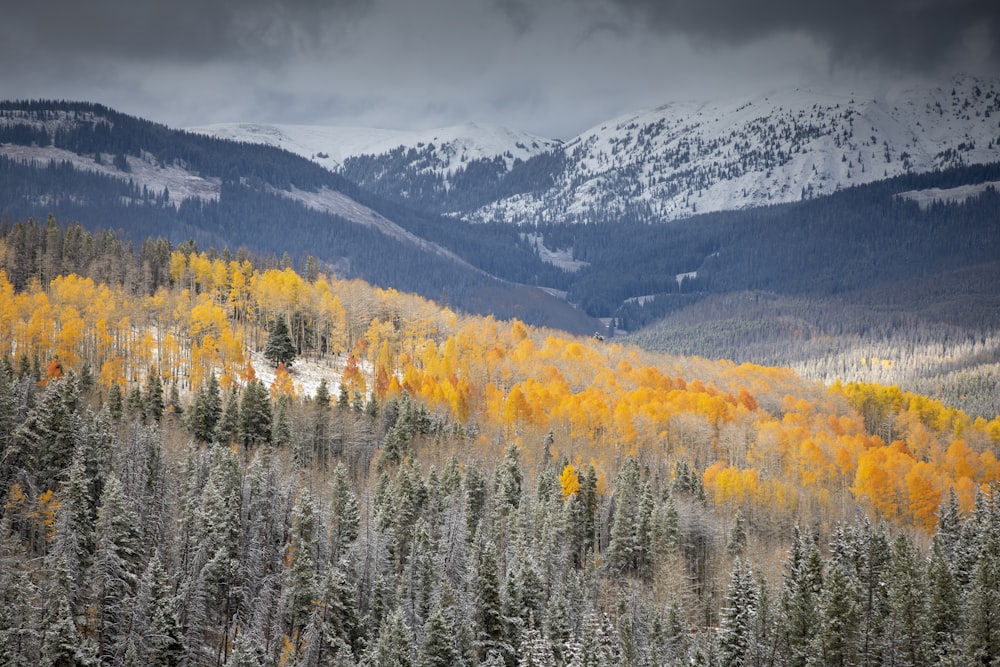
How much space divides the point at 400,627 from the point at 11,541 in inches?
1166

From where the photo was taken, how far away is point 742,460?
463 ft

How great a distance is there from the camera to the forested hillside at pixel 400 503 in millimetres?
66000

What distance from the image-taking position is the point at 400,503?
86.8 metres

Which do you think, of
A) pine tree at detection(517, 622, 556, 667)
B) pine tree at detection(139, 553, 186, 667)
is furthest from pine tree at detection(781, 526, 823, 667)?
pine tree at detection(139, 553, 186, 667)

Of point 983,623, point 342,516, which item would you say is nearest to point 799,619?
point 983,623

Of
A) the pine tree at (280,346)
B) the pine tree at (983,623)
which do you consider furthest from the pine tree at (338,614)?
the pine tree at (280,346)

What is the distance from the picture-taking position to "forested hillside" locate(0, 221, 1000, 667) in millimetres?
66000

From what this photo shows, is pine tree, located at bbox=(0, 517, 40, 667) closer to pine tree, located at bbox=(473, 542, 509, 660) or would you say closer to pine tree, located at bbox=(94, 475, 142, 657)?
pine tree, located at bbox=(94, 475, 142, 657)

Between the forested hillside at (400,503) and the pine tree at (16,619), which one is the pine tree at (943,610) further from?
the pine tree at (16,619)

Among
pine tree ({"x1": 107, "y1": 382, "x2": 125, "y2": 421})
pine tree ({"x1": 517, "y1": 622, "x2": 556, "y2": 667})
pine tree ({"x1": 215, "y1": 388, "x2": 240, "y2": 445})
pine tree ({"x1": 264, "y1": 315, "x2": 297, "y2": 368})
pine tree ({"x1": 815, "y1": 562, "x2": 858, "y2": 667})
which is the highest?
pine tree ({"x1": 264, "y1": 315, "x2": 297, "y2": 368})

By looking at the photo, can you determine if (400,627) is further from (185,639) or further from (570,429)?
(570,429)

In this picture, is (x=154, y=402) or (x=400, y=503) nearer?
(x=400, y=503)

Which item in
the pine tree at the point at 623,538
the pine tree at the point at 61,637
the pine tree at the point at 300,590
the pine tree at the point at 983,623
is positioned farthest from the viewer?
the pine tree at the point at 623,538

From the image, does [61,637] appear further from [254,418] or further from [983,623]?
[983,623]
